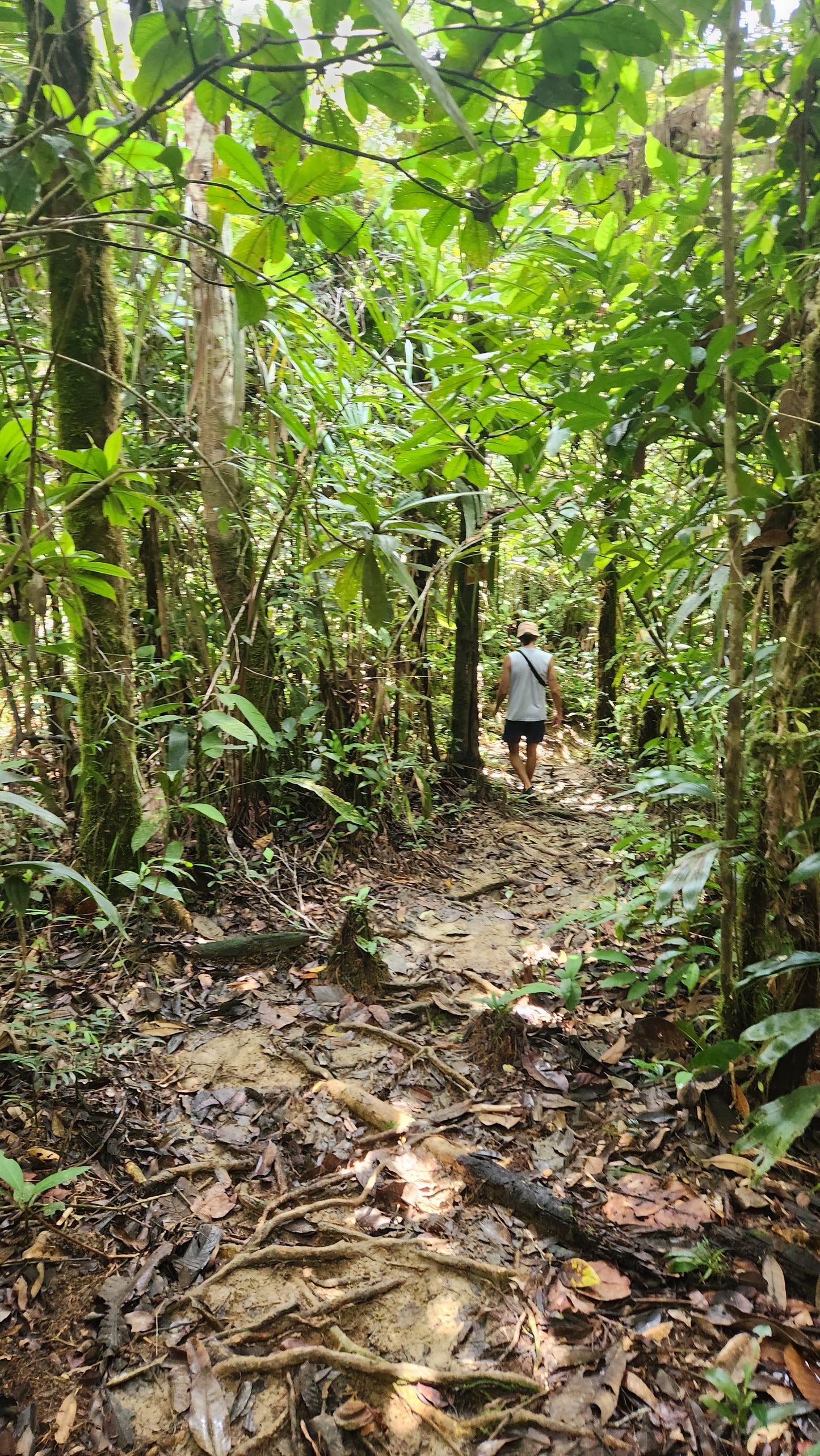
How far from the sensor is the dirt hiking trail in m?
1.43

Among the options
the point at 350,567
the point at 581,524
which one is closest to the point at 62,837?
the point at 350,567

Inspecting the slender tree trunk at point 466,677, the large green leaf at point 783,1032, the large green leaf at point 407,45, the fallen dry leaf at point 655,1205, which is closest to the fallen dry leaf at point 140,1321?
the fallen dry leaf at point 655,1205

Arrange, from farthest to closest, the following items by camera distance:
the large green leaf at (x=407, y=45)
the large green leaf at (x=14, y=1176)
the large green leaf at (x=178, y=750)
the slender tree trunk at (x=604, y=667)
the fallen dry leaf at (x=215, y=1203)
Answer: the slender tree trunk at (x=604, y=667) < the large green leaf at (x=178, y=750) < the fallen dry leaf at (x=215, y=1203) < the large green leaf at (x=14, y=1176) < the large green leaf at (x=407, y=45)

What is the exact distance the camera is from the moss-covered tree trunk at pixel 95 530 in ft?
8.77

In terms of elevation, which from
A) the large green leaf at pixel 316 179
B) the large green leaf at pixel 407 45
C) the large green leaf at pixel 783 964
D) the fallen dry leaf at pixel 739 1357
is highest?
the large green leaf at pixel 316 179

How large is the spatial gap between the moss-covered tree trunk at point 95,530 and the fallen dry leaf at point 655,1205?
2.12 metres

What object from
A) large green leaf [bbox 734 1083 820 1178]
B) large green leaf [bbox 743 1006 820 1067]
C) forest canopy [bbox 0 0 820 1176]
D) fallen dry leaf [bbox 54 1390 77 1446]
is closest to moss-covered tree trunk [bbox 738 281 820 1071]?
forest canopy [bbox 0 0 820 1176]

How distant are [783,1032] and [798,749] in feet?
2.16

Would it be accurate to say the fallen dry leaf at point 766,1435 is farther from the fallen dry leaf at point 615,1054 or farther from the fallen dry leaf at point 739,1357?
the fallen dry leaf at point 615,1054

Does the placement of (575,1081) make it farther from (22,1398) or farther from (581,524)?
(581,524)

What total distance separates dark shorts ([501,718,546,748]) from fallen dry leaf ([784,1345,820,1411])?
4.59 m

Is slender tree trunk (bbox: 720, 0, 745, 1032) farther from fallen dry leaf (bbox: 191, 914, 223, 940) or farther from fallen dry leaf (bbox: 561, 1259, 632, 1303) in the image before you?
fallen dry leaf (bbox: 191, 914, 223, 940)

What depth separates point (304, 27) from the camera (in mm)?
1273

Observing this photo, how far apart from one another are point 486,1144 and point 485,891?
2.02 metres
